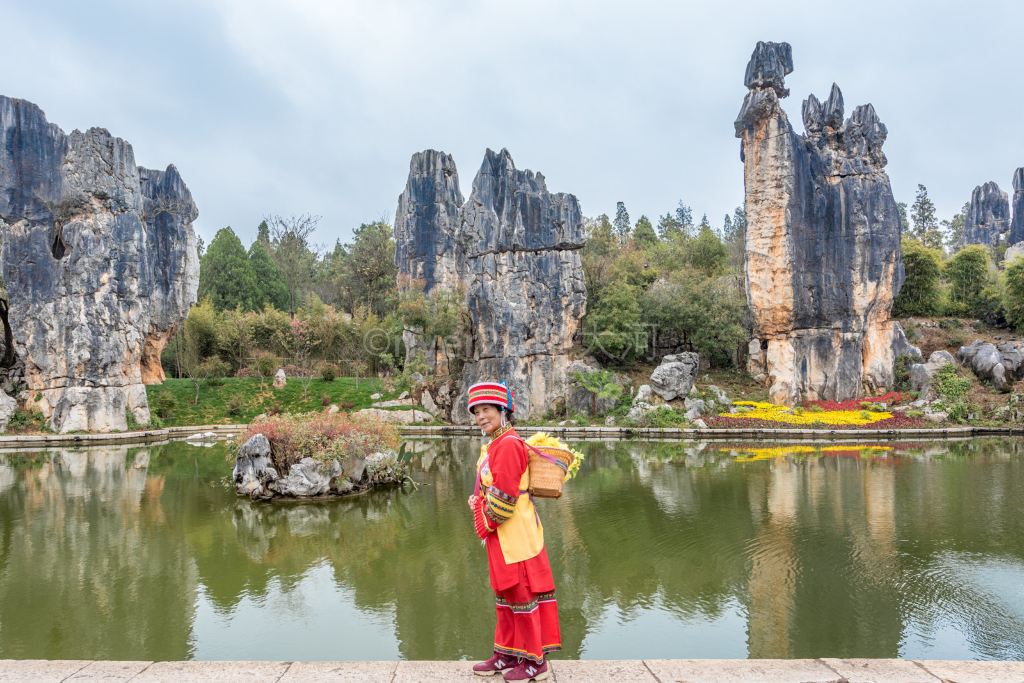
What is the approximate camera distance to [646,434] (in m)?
20.9

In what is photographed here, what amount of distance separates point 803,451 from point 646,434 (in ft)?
17.4

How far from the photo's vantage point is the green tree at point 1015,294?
29.0m

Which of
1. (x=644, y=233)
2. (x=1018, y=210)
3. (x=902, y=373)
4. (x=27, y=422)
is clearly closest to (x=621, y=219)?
(x=644, y=233)

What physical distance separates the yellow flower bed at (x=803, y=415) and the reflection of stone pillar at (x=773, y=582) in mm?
11984

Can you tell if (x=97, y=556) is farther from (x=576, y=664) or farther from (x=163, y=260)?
(x=163, y=260)

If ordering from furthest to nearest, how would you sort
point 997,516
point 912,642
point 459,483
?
point 459,483
point 997,516
point 912,642

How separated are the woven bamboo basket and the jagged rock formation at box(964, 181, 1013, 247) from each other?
6748cm

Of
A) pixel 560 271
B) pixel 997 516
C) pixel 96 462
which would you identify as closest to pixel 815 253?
pixel 560 271

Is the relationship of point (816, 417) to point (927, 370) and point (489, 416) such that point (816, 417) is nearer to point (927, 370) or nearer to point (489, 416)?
point (927, 370)

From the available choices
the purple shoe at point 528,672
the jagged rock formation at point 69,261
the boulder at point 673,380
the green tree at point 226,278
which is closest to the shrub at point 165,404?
the jagged rock formation at point 69,261

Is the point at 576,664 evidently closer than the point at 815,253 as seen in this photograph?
Yes

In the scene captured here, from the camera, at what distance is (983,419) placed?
21.0 m

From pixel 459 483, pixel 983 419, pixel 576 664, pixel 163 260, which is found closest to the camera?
pixel 576 664

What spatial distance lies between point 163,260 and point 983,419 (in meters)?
31.6
